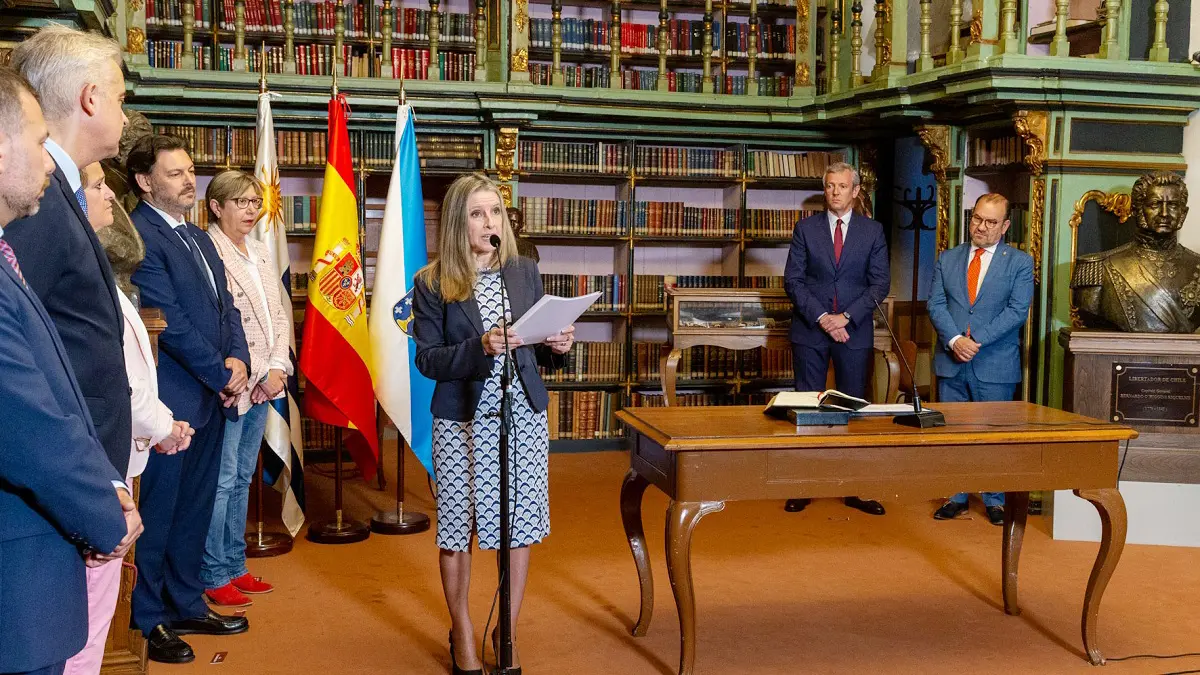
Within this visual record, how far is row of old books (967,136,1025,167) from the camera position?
610cm

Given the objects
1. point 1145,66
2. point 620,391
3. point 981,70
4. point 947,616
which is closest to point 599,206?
point 620,391

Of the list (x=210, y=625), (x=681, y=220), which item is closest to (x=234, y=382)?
(x=210, y=625)

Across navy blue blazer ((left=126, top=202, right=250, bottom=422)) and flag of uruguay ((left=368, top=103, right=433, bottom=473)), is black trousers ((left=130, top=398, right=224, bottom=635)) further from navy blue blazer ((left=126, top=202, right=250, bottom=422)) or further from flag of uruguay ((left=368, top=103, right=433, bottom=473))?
flag of uruguay ((left=368, top=103, right=433, bottom=473))

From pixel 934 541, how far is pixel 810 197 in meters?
3.52

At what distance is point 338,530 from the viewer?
16.5ft

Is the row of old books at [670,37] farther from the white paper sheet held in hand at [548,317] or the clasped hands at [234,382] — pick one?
the white paper sheet held in hand at [548,317]

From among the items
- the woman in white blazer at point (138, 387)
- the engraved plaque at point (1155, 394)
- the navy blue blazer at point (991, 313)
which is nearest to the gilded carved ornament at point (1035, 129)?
the navy blue blazer at point (991, 313)

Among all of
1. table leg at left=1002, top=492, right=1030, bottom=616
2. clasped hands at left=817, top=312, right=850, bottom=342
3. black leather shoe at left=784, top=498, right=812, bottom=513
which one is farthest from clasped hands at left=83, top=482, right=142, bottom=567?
black leather shoe at left=784, top=498, right=812, bottom=513

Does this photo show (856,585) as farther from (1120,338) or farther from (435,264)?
(435,264)

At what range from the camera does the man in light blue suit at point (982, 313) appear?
5328mm

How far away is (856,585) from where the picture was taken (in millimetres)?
4355

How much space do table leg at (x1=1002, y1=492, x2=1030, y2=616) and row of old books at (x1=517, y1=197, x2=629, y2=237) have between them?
12.9 ft

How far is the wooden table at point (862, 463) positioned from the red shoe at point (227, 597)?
1581mm

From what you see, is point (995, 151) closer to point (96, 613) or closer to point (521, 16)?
point (521, 16)
